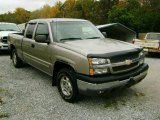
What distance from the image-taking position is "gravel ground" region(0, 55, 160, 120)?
5.27 m

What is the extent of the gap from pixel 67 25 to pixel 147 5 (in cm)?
3853

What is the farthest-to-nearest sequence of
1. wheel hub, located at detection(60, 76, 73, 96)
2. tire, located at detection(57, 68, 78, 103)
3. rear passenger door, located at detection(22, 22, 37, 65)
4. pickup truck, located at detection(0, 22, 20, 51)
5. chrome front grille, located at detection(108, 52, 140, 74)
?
pickup truck, located at detection(0, 22, 20, 51)
rear passenger door, located at detection(22, 22, 37, 65)
wheel hub, located at detection(60, 76, 73, 96)
tire, located at detection(57, 68, 78, 103)
chrome front grille, located at detection(108, 52, 140, 74)

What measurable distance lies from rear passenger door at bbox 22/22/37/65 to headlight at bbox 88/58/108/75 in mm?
2805

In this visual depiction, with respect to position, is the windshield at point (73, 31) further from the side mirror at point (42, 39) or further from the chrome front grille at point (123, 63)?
the chrome front grille at point (123, 63)

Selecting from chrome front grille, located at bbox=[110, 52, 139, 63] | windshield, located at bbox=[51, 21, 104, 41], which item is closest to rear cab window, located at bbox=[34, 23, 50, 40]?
windshield, located at bbox=[51, 21, 104, 41]

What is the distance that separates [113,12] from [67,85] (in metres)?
28.3

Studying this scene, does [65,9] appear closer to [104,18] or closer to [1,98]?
[104,18]

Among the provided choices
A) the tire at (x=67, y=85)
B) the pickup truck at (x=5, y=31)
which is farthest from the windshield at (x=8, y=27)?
the tire at (x=67, y=85)

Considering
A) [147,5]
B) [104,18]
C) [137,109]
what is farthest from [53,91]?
[104,18]

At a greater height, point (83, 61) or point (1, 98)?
point (83, 61)

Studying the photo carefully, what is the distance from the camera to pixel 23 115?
5320mm

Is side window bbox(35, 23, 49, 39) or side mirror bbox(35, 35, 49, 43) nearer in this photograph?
side mirror bbox(35, 35, 49, 43)

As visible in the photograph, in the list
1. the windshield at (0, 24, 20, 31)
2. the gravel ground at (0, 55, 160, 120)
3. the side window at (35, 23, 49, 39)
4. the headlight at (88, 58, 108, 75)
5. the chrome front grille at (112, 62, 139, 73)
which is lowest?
→ the gravel ground at (0, 55, 160, 120)

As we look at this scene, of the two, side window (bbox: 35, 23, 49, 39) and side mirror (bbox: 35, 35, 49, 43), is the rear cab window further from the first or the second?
side mirror (bbox: 35, 35, 49, 43)
